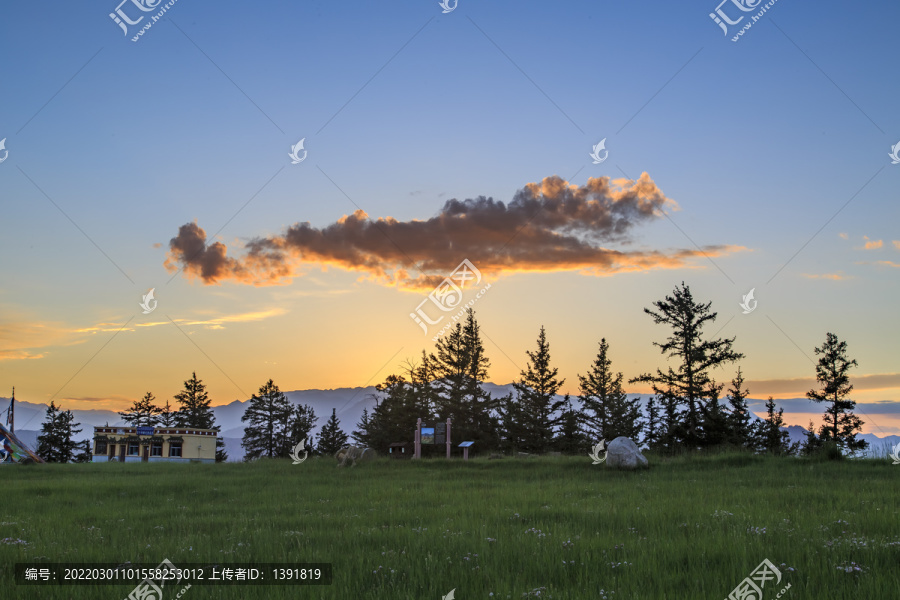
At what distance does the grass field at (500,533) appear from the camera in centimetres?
757

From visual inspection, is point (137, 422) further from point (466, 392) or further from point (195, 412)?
point (466, 392)

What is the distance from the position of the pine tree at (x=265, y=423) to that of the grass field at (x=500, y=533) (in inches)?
2666

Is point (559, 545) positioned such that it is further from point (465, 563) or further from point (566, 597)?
point (566, 597)

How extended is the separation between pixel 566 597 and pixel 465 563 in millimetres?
2250

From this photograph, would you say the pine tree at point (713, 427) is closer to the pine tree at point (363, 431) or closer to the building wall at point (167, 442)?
the pine tree at point (363, 431)

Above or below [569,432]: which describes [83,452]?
below

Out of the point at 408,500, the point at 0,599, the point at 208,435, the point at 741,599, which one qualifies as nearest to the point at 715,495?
the point at 408,500

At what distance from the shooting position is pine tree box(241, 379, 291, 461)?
291 feet

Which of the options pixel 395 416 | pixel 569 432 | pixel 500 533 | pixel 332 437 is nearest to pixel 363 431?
pixel 332 437

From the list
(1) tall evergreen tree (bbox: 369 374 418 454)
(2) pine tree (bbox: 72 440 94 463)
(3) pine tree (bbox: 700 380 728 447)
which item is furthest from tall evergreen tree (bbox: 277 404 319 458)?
(3) pine tree (bbox: 700 380 728 447)

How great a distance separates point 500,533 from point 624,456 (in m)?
17.4

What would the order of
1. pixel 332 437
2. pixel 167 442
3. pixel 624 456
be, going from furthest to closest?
pixel 332 437, pixel 167 442, pixel 624 456

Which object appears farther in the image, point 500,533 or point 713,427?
point 713,427

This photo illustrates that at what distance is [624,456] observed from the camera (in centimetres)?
2692
